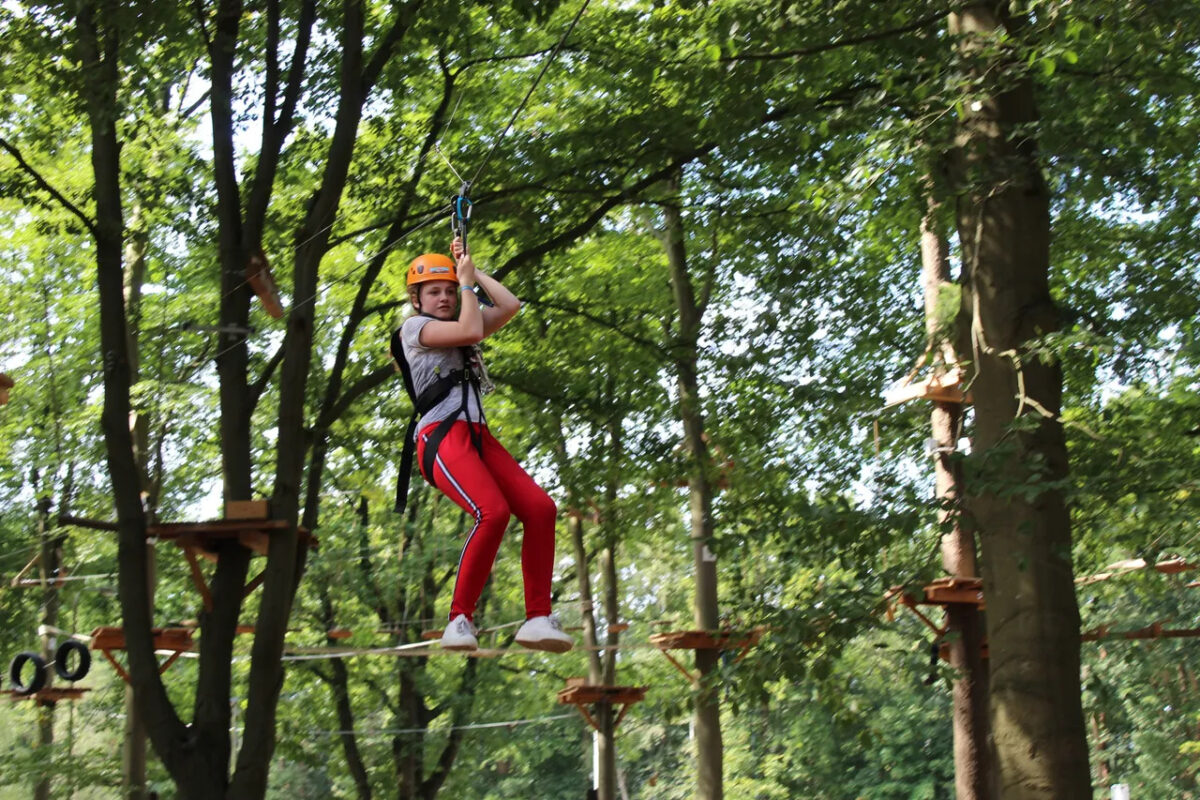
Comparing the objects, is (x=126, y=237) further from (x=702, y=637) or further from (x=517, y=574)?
(x=517, y=574)

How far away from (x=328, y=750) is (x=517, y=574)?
5.19 m

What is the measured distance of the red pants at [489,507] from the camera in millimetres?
5809

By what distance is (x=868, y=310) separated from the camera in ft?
51.0

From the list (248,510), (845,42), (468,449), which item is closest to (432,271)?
(468,449)

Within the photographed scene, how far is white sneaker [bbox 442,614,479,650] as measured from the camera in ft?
19.0

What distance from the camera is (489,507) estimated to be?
579cm

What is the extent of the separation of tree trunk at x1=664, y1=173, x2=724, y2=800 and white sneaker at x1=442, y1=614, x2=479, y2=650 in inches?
286

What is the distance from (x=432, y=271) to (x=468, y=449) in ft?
2.73

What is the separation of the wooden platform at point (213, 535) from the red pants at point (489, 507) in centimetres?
416

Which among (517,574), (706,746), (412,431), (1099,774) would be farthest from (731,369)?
(1099,774)

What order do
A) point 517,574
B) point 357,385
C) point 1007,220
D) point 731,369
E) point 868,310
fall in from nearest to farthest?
point 1007,220 < point 357,385 < point 731,369 < point 868,310 < point 517,574

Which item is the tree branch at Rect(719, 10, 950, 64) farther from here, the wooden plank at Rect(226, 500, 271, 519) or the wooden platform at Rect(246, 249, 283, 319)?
the wooden plank at Rect(226, 500, 271, 519)

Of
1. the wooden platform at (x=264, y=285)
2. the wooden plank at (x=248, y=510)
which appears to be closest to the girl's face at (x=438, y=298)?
the wooden plank at (x=248, y=510)

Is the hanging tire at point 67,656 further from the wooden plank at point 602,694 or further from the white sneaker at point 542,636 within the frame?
the white sneaker at point 542,636
